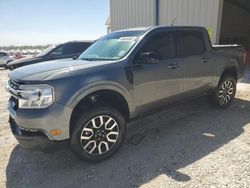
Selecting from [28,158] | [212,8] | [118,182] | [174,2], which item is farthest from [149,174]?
[174,2]

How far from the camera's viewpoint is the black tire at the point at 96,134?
288 cm

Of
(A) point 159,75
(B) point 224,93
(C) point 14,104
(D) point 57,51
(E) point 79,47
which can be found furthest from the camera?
(E) point 79,47

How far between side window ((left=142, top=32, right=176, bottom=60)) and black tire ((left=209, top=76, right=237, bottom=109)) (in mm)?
1745

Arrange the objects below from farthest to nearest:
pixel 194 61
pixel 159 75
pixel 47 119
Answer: pixel 194 61
pixel 159 75
pixel 47 119

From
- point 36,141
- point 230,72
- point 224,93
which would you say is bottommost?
point 224,93

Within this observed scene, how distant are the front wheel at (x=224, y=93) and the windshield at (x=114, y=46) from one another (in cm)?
242

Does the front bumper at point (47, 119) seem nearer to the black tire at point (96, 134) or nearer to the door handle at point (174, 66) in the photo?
the black tire at point (96, 134)

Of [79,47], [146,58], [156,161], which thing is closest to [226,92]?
[146,58]

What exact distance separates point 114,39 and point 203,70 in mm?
1867

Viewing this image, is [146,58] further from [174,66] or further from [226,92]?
[226,92]

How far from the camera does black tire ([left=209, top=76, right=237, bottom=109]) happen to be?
196 inches

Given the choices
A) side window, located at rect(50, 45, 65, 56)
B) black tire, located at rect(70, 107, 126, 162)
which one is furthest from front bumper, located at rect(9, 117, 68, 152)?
side window, located at rect(50, 45, 65, 56)

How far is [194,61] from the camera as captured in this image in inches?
166

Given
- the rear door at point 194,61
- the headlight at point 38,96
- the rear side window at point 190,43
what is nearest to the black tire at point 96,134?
the headlight at point 38,96
